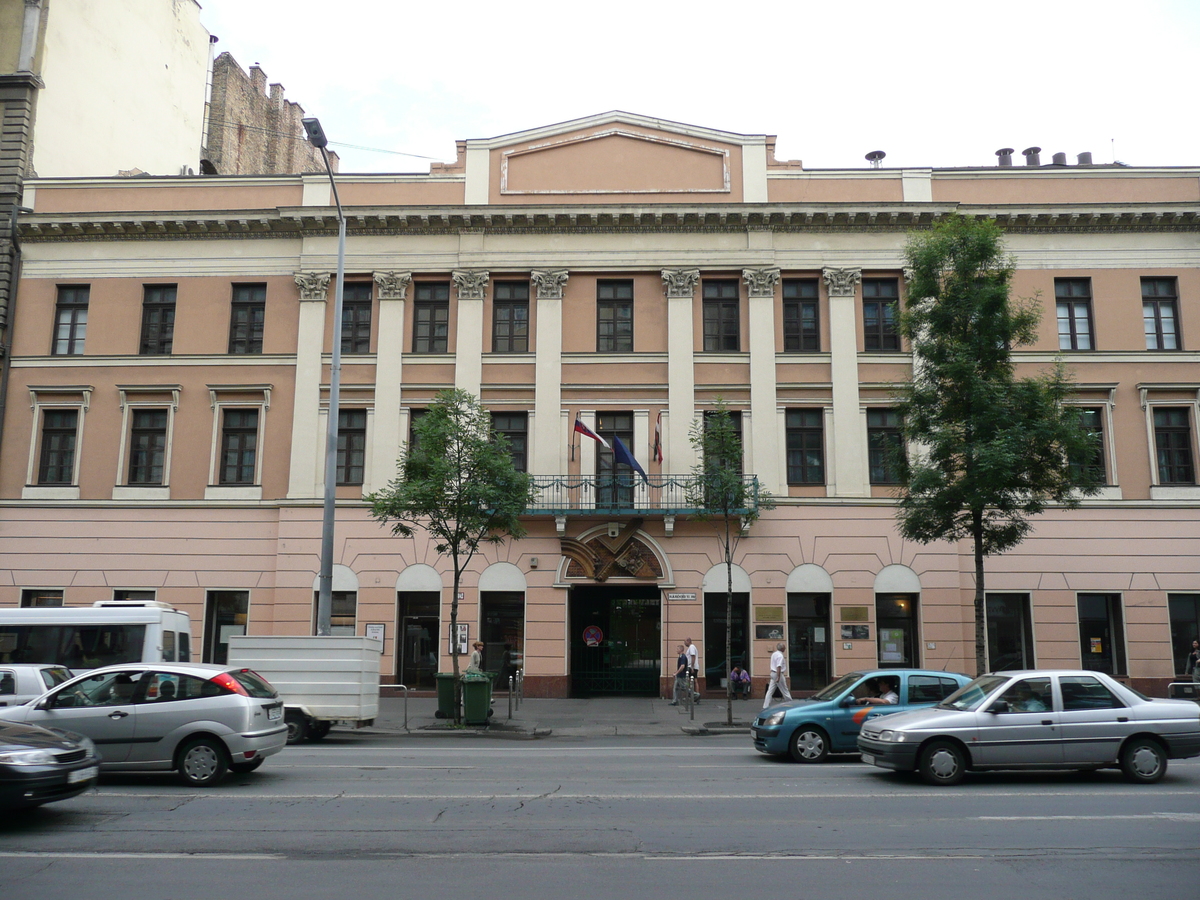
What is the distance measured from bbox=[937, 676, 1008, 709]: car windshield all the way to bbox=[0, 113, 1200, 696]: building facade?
1254cm

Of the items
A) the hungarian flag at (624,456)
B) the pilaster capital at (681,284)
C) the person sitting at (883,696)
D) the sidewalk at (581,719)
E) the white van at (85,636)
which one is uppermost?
the pilaster capital at (681,284)

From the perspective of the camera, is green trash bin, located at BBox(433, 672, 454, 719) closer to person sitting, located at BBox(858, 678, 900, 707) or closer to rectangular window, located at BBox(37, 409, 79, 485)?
person sitting, located at BBox(858, 678, 900, 707)

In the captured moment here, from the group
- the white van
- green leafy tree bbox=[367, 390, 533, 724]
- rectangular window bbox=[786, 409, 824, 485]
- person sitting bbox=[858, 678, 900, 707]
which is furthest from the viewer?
rectangular window bbox=[786, 409, 824, 485]

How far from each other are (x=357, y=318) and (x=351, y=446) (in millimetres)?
3764

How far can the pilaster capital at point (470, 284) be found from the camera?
2702cm

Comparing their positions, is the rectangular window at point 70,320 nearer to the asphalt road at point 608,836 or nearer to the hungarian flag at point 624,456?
the hungarian flag at point 624,456

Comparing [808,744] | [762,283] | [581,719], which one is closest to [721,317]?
[762,283]

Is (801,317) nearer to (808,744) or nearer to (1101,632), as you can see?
(1101,632)

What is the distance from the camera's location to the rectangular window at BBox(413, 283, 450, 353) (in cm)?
2728

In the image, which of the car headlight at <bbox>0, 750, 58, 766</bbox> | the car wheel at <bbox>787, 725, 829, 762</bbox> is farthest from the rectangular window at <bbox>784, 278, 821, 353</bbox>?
the car headlight at <bbox>0, 750, 58, 766</bbox>

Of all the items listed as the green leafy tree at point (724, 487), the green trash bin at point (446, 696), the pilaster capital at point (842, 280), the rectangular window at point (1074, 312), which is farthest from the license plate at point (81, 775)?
the rectangular window at point (1074, 312)

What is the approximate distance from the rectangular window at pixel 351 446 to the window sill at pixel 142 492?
503 cm

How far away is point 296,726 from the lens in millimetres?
17328

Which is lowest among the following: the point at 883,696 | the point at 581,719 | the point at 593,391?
the point at 581,719
